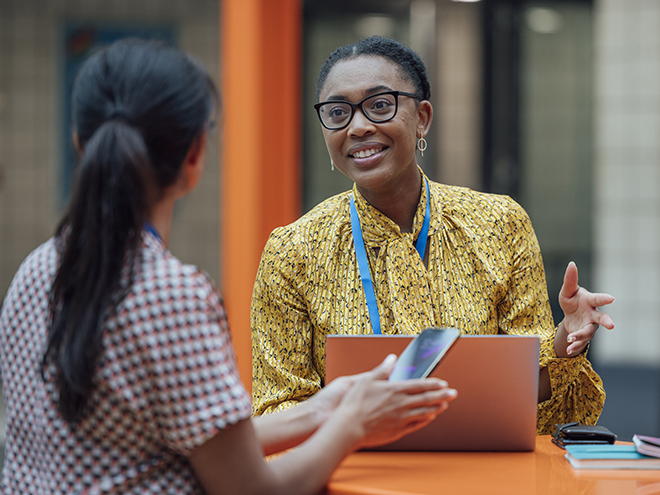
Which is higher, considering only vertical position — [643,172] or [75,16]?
[75,16]

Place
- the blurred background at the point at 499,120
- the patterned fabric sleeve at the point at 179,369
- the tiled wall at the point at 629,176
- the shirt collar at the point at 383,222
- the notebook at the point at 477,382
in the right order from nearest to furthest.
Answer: the patterned fabric sleeve at the point at 179,369 → the notebook at the point at 477,382 → the shirt collar at the point at 383,222 → the blurred background at the point at 499,120 → the tiled wall at the point at 629,176

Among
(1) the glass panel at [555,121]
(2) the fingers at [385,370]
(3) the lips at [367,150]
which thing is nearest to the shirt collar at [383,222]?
(3) the lips at [367,150]

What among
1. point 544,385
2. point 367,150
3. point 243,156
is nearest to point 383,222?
point 367,150

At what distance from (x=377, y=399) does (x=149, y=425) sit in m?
0.37

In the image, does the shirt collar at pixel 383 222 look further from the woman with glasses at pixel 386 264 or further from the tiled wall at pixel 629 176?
the tiled wall at pixel 629 176

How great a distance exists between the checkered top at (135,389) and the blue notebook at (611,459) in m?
0.71

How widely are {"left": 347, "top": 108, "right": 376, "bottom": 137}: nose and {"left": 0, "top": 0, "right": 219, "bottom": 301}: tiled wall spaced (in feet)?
11.5

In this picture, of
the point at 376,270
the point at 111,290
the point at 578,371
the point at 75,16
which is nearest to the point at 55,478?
the point at 111,290

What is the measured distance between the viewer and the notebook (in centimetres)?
→ 135

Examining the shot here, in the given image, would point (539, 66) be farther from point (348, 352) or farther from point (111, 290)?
point (111, 290)

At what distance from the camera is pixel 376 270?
6.01ft

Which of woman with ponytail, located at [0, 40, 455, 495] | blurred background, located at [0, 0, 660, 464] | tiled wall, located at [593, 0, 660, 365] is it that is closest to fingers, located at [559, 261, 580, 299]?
woman with ponytail, located at [0, 40, 455, 495]

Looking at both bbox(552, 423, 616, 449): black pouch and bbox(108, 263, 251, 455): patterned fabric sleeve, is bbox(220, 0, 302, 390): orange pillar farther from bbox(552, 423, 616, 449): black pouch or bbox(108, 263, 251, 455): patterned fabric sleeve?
bbox(108, 263, 251, 455): patterned fabric sleeve

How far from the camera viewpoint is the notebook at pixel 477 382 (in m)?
1.35
